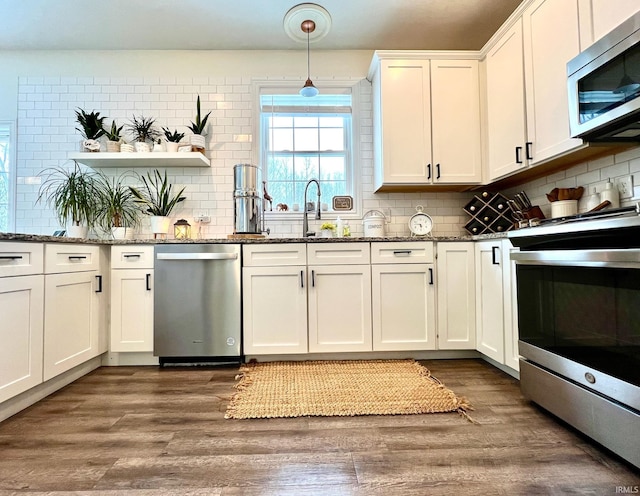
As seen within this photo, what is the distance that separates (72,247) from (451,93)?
295 cm

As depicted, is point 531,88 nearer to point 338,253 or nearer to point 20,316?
point 338,253

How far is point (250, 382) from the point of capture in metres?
2.00

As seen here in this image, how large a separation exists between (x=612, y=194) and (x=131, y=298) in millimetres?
3087

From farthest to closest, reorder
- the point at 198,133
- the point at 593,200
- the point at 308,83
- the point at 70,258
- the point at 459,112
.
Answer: the point at 198,133
the point at 459,112
the point at 308,83
the point at 70,258
the point at 593,200

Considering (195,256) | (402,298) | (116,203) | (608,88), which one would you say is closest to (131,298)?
(195,256)

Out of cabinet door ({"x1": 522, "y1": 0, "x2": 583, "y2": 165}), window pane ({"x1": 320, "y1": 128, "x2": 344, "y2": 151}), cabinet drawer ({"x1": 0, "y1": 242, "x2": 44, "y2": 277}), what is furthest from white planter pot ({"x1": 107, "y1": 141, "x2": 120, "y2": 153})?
cabinet door ({"x1": 522, "y1": 0, "x2": 583, "y2": 165})

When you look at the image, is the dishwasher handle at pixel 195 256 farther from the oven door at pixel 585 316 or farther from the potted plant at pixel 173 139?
the oven door at pixel 585 316

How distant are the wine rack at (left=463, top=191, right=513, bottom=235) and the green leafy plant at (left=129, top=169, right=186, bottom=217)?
8.29ft

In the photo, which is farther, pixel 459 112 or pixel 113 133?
pixel 113 133

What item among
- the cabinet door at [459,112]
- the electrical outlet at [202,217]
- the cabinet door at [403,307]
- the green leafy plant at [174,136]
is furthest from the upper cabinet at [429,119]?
the green leafy plant at [174,136]

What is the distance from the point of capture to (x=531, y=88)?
206 cm

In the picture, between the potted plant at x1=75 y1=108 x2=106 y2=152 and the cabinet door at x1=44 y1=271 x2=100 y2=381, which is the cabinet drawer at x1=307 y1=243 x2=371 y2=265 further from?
the potted plant at x1=75 y1=108 x2=106 y2=152

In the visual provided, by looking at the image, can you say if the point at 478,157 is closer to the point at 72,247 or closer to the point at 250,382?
the point at 250,382

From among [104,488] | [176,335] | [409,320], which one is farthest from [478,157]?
[104,488]
